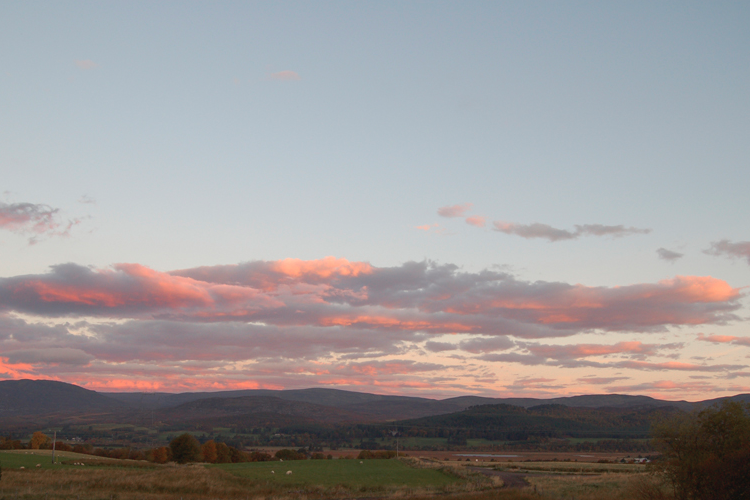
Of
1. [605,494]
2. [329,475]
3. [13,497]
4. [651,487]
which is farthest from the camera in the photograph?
[329,475]

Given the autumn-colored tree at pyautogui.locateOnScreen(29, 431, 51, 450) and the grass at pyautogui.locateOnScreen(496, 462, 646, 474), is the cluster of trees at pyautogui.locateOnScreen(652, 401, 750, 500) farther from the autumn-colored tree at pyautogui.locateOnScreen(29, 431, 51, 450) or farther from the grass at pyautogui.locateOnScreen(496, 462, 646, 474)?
the autumn-colored tree at pyautogui.locateOnScreen(29, 431, 51, 450)

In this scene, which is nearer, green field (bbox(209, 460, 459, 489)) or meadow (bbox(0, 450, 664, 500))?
meadow (bbox(0, 450, 664, 500))

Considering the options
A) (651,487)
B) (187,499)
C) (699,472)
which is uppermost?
(699,472)

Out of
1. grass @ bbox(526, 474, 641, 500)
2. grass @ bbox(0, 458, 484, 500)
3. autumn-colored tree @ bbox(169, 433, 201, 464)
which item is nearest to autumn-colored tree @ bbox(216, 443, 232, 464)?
autumn-colored tree @ bbox(169, 433, 201, 464)

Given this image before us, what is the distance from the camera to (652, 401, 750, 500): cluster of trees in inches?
1132

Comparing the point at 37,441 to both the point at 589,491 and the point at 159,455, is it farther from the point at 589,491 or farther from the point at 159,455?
the point at 589,491

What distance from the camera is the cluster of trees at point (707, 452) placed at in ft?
94.3

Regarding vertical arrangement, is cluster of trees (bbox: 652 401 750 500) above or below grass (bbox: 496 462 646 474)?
above

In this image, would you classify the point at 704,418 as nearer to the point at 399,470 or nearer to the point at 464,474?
the point at 464,474

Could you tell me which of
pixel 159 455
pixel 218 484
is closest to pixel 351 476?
pixel 218 484

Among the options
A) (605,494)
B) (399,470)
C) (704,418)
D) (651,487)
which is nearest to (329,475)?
(399,470)

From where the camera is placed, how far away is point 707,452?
31.6 metres

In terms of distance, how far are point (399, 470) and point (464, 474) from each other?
12673mm

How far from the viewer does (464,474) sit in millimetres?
76688
